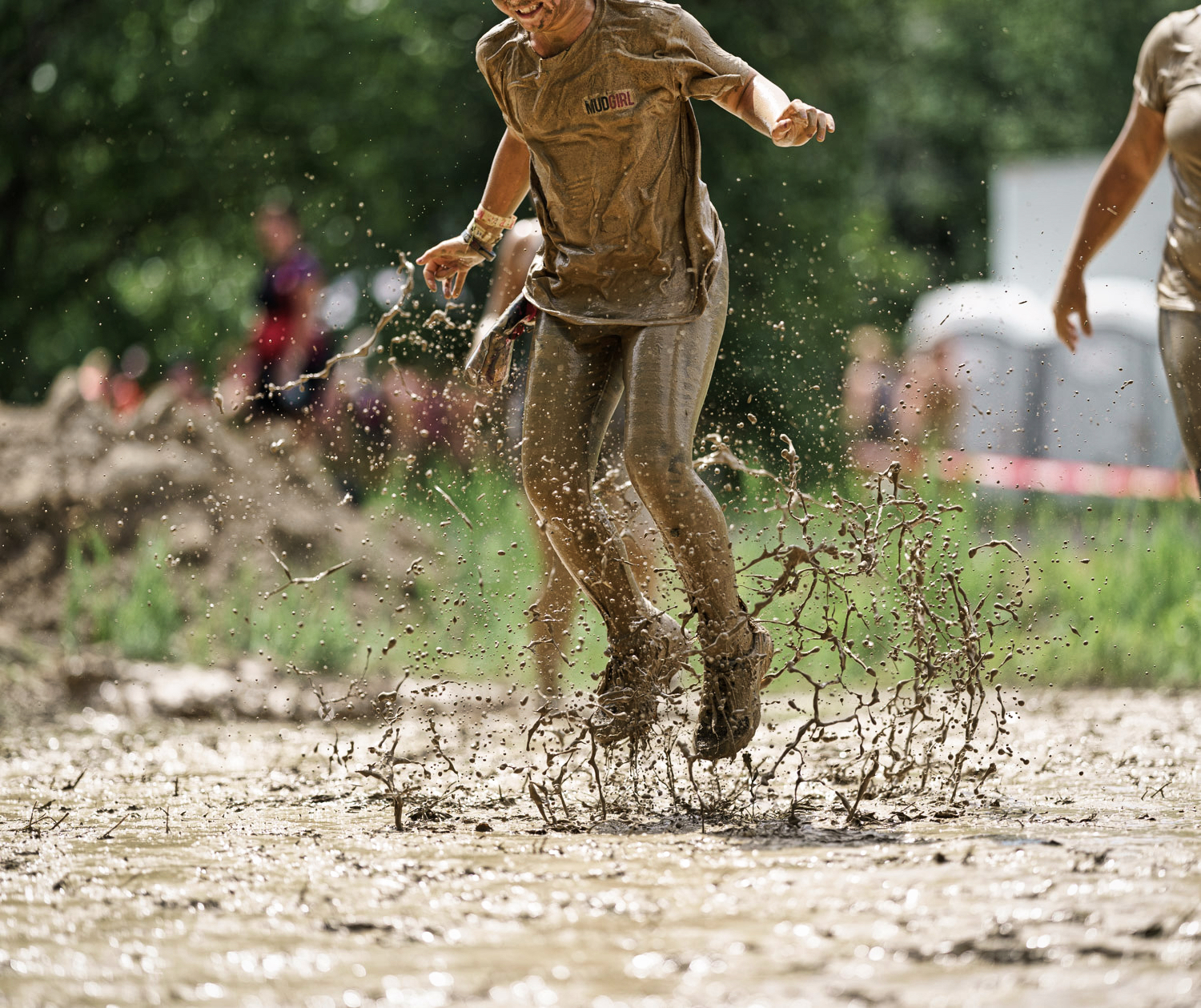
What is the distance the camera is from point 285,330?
366 inches

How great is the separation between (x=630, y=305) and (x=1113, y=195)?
1.75 m

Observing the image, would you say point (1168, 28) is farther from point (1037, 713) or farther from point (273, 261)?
point (273, 261)

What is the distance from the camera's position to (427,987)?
86.4 inches

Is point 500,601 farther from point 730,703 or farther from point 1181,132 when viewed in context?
point 1181,132

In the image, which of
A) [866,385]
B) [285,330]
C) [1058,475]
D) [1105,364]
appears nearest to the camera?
[285,330]

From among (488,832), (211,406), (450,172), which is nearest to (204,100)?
(450,172)

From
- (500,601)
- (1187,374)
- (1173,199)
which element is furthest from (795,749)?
(500,601)

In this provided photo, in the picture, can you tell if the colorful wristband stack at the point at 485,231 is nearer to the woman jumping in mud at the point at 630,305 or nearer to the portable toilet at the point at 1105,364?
the woman jumping in mud at the point at 630,305

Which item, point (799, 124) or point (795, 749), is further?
point (795, 749)

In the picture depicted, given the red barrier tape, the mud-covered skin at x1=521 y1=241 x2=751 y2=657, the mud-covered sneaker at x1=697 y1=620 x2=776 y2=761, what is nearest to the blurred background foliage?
the red barrier tape

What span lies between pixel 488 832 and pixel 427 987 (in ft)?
3.81

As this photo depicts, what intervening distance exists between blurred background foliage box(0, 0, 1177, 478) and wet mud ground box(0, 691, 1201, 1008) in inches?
300

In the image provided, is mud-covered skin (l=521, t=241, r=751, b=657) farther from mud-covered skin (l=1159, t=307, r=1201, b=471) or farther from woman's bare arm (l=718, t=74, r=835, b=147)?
mud-covered skin (l=1159, t=307, r=1201, b=471)

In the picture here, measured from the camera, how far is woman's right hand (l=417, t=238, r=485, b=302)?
13.8ft
